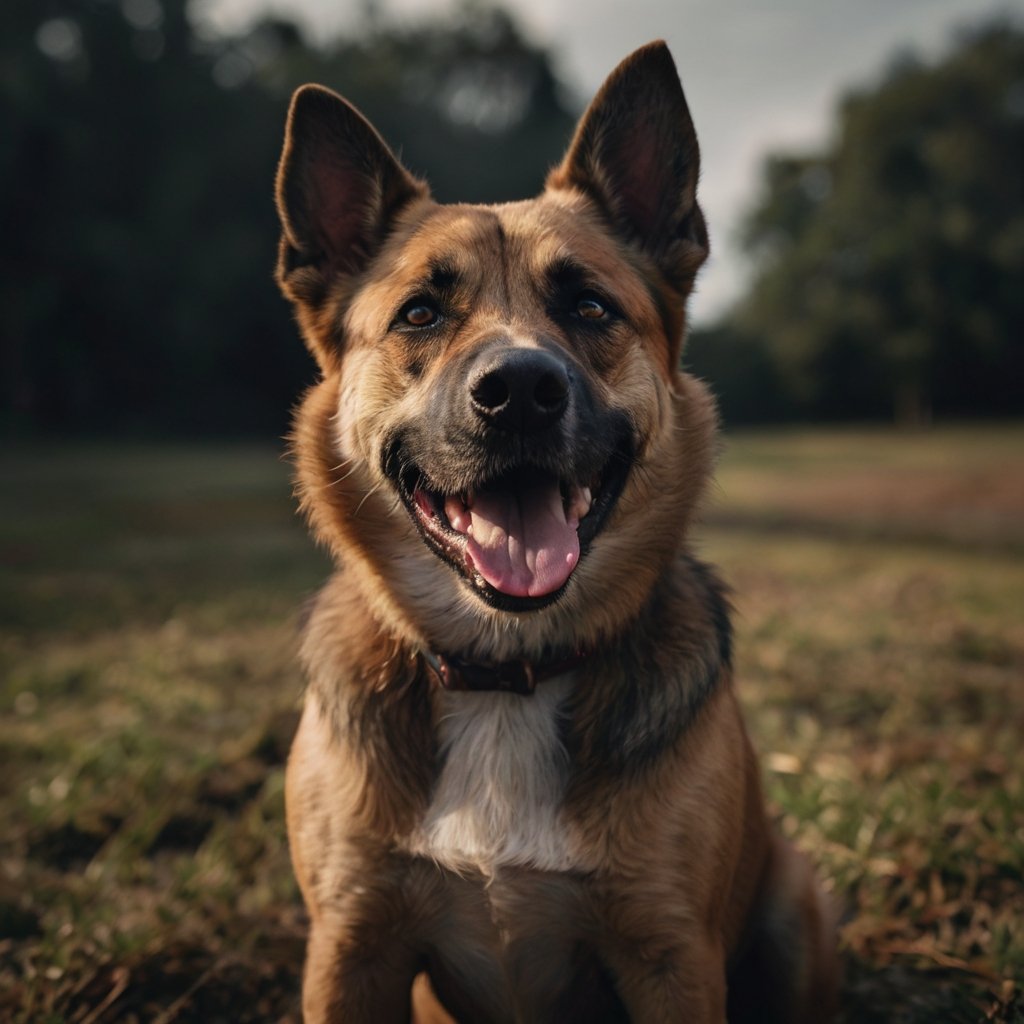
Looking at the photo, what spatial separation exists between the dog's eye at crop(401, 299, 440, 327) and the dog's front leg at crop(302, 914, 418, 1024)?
1.70 metres

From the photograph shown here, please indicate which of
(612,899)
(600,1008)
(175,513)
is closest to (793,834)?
(600,1008)

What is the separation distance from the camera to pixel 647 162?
3.16 metres

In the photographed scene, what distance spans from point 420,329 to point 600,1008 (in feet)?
6.55

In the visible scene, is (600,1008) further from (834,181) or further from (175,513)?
(834,181)

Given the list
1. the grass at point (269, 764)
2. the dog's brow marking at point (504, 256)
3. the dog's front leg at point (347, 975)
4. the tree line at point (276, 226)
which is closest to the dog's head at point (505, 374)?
the dog's brow marking at point (504, 256)

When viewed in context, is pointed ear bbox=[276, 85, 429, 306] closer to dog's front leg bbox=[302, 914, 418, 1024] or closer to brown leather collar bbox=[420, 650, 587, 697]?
brown leather collar bbox=[420, 650, 587, 697]

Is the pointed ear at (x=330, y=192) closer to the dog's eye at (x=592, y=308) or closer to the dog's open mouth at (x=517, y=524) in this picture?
the dog's eye at (x=592, y=308)

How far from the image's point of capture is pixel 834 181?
38.8m

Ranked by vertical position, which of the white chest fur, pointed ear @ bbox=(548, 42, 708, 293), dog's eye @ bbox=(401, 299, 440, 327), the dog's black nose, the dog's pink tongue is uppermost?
pointed ear @ bbox=(548, 42, 708, 293)

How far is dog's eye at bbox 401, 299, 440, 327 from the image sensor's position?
9.56ft

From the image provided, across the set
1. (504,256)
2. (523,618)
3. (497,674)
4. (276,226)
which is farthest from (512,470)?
(276,226)

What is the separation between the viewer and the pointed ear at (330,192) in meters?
3.02

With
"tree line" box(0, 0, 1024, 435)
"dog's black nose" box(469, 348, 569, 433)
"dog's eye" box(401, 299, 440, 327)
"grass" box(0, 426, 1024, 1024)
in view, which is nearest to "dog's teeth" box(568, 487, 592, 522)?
"dog's black nose" box(469, 348, 569, 433)

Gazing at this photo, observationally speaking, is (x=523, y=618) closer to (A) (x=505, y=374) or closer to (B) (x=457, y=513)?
(B) (x=457, y=513)
